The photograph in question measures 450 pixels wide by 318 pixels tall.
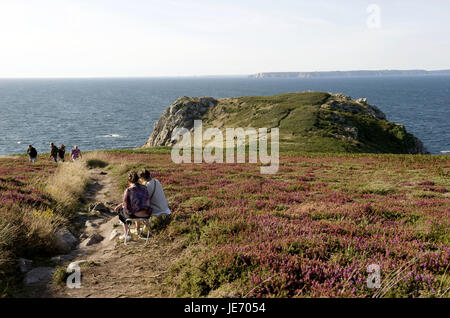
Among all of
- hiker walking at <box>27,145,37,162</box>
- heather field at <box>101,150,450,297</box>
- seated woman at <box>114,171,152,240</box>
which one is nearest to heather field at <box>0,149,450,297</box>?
heather field at <box>101,150,450,297</box>

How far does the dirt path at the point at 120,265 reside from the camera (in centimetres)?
608

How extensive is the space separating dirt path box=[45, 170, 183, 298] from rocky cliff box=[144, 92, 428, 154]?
3525 cm

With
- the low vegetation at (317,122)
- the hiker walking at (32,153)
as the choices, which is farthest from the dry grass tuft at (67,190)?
the low vegetation at (317,122)

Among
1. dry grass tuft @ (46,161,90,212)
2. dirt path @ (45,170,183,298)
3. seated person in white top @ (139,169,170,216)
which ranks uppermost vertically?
seated person in white top @ (139,169,170,216)

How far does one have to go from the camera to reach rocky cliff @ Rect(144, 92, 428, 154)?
156ft

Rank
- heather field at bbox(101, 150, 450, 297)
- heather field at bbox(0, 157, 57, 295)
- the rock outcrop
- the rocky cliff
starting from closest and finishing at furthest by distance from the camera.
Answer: heather field at bbox(101, 150, 450, 297)
heather field at bbox(0, 157, 57, 295)
the rocky cliff
the rock outcrop

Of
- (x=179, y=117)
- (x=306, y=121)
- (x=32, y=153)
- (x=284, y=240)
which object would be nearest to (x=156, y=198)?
(x=284, y=240)

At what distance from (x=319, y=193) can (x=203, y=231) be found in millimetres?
7271

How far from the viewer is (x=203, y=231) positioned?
27.2 feet

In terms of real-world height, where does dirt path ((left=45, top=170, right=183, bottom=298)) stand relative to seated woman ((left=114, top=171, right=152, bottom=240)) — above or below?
below

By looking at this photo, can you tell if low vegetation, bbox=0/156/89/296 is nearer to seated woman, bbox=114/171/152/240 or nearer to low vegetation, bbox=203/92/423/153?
seated woman, bbox=114/171/152/240

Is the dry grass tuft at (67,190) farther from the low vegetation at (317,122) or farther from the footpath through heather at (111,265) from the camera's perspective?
the low vegetation at (317,122)
